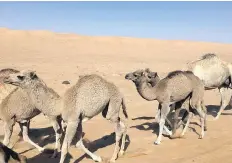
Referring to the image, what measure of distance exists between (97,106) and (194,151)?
248 cm

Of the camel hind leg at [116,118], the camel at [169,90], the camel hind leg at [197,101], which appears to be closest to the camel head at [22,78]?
the camel hind leg at [116,118]

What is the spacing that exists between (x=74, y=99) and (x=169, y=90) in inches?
114

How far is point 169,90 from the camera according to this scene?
9500mm

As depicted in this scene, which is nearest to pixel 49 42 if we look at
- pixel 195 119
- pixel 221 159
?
pixel 195 119

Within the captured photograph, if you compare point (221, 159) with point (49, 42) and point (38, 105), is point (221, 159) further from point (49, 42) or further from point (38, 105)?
point (49, 42)

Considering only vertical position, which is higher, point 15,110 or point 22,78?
point 22,78

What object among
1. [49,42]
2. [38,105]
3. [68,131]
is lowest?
[49,42]

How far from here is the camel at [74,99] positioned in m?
7.45

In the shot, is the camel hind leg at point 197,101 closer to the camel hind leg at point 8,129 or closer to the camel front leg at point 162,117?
the camel front leg at point 162,117

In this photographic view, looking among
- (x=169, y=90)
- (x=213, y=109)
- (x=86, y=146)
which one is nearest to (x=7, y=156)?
(x=86, y=146)

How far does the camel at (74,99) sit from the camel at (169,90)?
3.98 ft

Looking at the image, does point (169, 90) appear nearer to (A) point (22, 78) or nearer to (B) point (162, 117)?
(B) point (162, 117)

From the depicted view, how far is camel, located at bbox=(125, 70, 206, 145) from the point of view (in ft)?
30.7

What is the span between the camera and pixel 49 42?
210 feet
